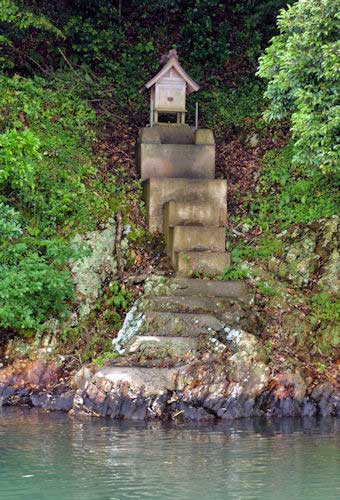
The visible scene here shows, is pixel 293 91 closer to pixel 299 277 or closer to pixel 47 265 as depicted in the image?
pixel 299 277

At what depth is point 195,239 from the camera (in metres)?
15.2

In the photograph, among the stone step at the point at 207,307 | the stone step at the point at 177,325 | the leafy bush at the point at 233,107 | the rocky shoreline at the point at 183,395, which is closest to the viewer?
the rocky shoreline at the point at 183,395

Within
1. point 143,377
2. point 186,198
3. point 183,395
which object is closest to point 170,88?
point 186,198

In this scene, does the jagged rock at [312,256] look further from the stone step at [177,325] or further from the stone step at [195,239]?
the stone step at [177,325]

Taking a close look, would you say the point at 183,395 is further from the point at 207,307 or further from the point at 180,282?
the point at 180,282

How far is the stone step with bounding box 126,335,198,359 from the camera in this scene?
13.1m

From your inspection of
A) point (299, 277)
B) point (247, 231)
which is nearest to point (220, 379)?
point (299, 277)

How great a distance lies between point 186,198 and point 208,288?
228 centimetres

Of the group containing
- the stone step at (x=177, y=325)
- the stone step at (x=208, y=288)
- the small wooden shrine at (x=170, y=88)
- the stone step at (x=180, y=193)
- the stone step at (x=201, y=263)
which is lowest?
the stone step at (x=177, y=325)

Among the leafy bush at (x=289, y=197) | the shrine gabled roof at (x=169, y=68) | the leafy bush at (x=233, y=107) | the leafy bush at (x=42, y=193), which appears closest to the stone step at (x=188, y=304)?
the leafy bush at (x=42, y=193)

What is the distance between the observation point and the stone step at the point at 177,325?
13484mm

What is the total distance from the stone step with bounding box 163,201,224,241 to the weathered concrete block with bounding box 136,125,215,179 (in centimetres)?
116

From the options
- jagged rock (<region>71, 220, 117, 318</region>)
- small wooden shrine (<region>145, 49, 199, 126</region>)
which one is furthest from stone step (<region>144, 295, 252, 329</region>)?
small wooden shrine (<region>145, 49, 199, 126</region>)

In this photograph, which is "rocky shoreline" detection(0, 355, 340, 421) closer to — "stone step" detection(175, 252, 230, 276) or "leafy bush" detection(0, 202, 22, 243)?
"stone step" detection(175, 252, 230, 276)
